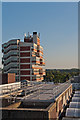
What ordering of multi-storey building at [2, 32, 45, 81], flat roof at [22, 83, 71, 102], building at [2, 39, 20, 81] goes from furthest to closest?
building at [2, 39, 20, 81] < multi-storey building at [2, 32, 45, 81] < flat roof at [22, 83, 71, 102]

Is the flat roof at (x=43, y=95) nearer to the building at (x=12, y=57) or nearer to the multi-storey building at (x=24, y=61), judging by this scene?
the multi-storey building at (x=24, y=61)

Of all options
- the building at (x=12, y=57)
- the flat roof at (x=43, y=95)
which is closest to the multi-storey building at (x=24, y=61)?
the building at (x=12, y=57)

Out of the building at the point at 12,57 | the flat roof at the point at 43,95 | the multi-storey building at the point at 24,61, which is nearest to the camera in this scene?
the flat roof at the point at 43,95

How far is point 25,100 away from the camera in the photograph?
11.9 m

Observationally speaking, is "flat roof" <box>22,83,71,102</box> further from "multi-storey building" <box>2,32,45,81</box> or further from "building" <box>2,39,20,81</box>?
"building" <box>2,39,20,81</box>

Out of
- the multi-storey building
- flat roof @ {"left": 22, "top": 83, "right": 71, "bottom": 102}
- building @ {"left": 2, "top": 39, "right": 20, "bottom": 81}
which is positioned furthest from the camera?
building @ {"left": 2, "top": 39, "right": 20, "bottom": 81}

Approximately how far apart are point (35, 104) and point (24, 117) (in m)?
2.68

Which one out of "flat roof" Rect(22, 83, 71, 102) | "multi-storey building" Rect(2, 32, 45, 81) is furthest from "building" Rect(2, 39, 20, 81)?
"flat roof" Rect(22, 83, 71, 102)

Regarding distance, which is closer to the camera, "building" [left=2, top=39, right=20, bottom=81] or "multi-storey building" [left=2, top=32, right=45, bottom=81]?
"multi-storey building" [left=2, top=32, right=45, bottom=81]

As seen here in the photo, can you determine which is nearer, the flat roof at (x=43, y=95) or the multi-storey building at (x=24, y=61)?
the flat roof at (x=43, y=95)

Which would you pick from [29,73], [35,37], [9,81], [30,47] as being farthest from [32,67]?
[9,81]

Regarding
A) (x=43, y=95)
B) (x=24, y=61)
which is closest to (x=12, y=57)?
(x=24, y=61)

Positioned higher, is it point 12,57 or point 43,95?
point 12,57

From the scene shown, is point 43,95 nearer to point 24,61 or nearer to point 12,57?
point 24,61
